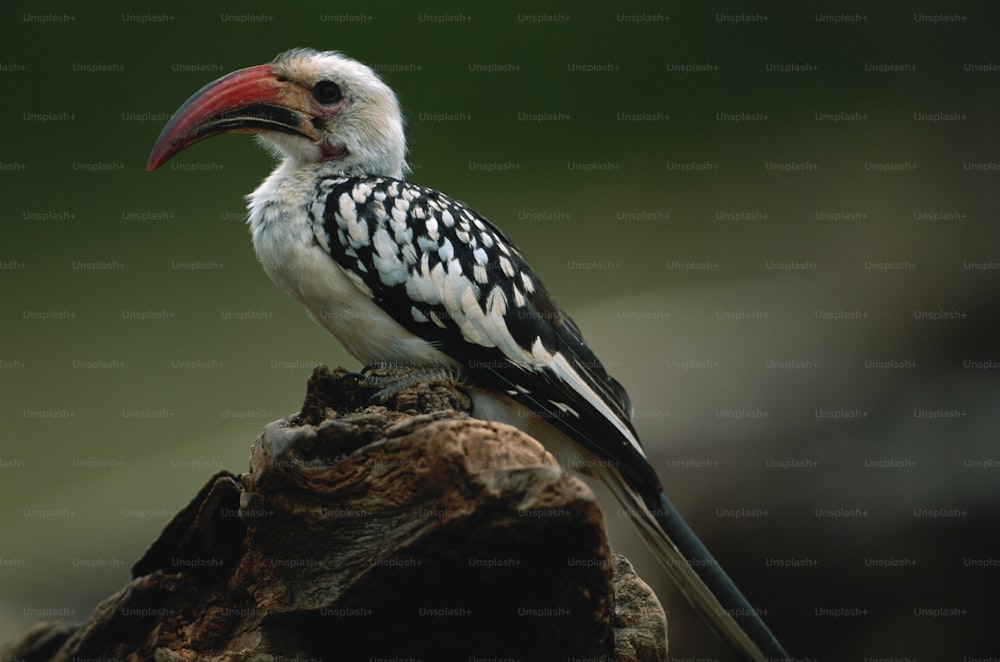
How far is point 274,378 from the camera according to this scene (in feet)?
21.7

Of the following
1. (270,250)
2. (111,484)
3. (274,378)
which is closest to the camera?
(270,250)

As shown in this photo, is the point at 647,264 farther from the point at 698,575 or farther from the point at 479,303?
the point at 698,575

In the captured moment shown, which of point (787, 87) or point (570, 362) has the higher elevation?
point (787, 87)

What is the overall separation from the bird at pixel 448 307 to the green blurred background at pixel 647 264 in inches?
46.4

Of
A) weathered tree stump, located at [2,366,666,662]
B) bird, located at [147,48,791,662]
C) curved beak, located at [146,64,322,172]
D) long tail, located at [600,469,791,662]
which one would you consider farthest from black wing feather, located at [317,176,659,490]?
weathered tree stump, located at [2,366,666,662]

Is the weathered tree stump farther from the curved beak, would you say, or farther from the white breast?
the curved beak

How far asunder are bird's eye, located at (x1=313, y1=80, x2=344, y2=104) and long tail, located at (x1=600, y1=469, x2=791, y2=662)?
6.37 feet

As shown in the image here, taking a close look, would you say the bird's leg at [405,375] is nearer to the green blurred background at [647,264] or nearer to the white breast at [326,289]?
the white breast at [326,289]

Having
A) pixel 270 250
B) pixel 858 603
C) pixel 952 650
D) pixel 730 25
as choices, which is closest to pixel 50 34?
pixel 270 250

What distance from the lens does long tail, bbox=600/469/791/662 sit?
3.42 m

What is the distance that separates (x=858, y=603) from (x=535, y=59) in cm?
471

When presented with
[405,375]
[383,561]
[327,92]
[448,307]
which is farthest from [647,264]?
[383,561]

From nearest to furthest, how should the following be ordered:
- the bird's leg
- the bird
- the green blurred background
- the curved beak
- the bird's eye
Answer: the bird's leg → the bird → the curved beak → the bird's eye → the green blurred background

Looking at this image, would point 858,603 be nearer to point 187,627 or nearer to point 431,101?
point 187,627
